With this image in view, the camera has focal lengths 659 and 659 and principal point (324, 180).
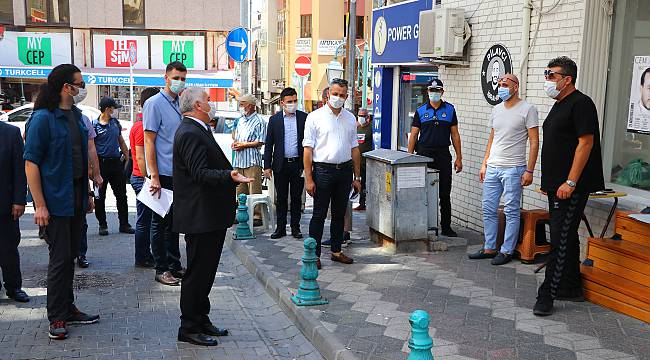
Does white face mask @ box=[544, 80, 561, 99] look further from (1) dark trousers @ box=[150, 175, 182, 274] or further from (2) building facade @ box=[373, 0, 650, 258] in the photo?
(1) dark trousers @ box=[150, 175, 182, 274]

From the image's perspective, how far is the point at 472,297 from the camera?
19.8 feet

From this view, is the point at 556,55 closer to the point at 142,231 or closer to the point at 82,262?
the point at 142,231

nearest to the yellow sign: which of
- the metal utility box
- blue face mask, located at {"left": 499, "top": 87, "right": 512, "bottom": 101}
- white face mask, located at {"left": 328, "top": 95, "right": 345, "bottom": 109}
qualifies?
the metal utility box

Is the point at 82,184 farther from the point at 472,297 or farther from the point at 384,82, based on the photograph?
the point at 384,82

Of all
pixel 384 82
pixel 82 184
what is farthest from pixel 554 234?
pixel 384 82

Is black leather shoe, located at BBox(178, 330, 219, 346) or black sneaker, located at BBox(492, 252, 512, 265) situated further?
black sneaker, located at BBox(492, 252, 512, 265)

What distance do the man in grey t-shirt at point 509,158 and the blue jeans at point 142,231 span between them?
12.1ft

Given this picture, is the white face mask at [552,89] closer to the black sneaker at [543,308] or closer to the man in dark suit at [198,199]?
the black sneaker at [543,308]

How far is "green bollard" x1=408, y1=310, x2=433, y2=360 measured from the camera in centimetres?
349

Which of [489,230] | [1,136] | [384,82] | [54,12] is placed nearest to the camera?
[1,136]

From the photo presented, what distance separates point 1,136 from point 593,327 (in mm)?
5248

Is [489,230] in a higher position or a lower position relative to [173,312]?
higher

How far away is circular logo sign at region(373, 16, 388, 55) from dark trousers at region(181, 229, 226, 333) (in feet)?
25.5

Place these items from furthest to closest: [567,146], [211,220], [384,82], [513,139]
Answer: [384,82]
[513,139]
[567,146]
[211,220]
